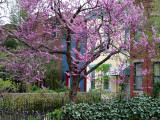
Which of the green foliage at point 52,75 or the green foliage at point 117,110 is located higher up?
the green foliage at point 52,75

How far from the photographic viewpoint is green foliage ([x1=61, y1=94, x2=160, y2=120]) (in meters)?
7.28

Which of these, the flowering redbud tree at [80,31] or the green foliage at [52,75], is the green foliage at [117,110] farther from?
the green foliage at [52,75]

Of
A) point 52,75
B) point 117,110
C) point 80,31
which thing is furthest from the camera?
point 52,75

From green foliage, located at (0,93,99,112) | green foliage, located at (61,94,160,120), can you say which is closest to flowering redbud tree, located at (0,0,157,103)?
green foliage, located at (61,94,160,120)

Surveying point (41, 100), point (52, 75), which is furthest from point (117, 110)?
point (52, 75)

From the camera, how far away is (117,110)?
27.1ft

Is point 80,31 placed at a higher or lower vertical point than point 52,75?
higher

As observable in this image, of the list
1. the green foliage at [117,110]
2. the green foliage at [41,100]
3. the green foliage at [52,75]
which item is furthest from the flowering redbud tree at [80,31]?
the green foliage at [52,75]

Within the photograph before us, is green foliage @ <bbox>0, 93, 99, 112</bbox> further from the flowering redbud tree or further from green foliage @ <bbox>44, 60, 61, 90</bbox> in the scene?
green foliage @ <bbox>44, 60, 61, 90</bbox>

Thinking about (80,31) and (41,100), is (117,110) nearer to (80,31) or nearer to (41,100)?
(80,31)

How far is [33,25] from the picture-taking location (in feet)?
30.8

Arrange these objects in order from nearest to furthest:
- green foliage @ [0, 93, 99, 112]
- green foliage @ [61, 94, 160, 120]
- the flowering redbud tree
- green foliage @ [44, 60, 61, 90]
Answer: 1. green foliage @ [61, 94, 160, 120]
2. the flowering redbud tree
3. green foliage @ [0, 93, 99, 112]
4. green foliage @ [44, 60, 61, 90]

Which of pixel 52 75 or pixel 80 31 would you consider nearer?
pixel 80 31

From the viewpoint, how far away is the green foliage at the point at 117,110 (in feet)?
23.9
